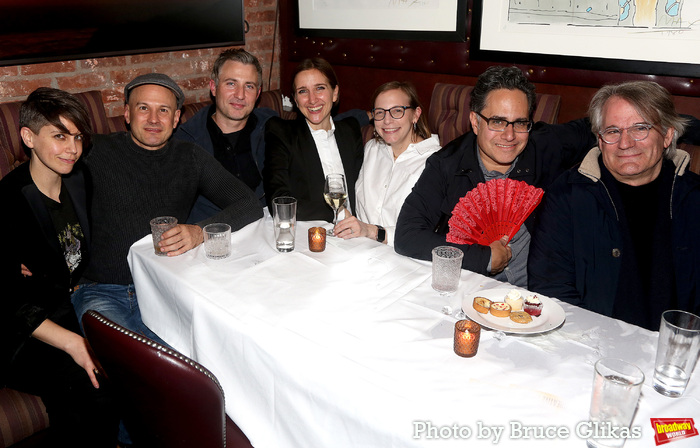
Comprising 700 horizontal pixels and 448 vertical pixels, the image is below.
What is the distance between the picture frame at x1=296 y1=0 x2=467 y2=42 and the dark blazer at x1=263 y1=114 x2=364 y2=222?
929 millimetres

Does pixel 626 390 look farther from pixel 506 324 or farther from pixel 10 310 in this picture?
pixel 10 310

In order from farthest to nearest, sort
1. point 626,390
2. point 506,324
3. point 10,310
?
1. point 10,310
2. point 506,324
3. point 626,390

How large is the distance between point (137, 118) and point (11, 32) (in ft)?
3.76

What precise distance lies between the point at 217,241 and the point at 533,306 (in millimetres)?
1034

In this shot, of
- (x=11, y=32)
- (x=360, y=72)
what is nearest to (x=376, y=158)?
(x=360, y=72)

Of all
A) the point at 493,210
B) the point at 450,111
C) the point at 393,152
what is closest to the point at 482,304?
the point at 493,210

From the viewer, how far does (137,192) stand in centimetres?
220

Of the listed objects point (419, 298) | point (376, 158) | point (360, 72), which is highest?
point (360, 72)

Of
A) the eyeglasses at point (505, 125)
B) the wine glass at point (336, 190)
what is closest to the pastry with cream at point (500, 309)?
the wine glass at point (336, 190)

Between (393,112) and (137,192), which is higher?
(393,112)

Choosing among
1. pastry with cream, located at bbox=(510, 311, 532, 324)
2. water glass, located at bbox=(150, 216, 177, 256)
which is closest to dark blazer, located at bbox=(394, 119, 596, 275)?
pastry with cream, located at bbox=(510, 311, 532, 324)

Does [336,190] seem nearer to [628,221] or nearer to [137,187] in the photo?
[137,187]

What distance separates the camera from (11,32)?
270cm

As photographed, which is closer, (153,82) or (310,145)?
(153,82)
